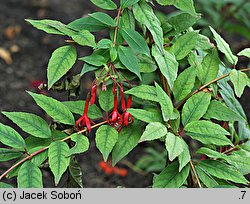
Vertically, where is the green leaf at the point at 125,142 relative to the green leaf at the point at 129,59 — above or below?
below

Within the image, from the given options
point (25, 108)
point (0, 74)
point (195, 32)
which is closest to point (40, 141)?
point (195, 32)

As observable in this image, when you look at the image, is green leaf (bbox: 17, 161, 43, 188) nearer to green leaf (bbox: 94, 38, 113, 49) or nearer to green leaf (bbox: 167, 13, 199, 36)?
green leaf (bbox: 94, 38, 113, 49)

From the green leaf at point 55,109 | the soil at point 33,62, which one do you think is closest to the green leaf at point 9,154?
the green leaf at point 55,109

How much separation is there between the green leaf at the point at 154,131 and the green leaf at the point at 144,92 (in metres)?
0.10

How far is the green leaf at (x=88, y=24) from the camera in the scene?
Answer: 1.57 meters

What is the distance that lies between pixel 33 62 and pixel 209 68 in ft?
9.10

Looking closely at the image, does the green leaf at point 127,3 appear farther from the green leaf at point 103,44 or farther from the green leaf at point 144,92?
the green leaf at point 144,92

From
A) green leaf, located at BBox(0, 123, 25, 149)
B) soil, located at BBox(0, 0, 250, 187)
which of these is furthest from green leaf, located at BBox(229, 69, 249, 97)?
soil, located at BBox(0, 0, 250, 187)

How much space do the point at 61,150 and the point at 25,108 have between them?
2343 millimetres

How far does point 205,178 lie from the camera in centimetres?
154

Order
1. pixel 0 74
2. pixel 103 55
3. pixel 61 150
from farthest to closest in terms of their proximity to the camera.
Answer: pixel 0 74, pixel 103 55, pixel 61 150

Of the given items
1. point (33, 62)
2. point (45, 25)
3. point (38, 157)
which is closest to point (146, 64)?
point (45, 25)
